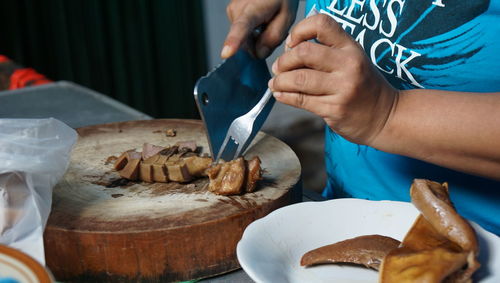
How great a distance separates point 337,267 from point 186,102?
3892 millimetres

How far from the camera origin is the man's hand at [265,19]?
5.59ft

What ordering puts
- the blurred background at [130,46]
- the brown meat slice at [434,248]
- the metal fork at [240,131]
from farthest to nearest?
1. the blurred background at [130,46]
2. the metal fork at [240,131]
3. the brown meat slice at [434,248]

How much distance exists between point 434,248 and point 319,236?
279 millimetres

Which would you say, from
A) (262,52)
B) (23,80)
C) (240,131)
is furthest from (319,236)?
(23,80)

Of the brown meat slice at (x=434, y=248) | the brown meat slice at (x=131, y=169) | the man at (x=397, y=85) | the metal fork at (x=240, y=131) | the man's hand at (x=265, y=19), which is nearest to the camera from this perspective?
the brown meat slice at (x=434, y=248)

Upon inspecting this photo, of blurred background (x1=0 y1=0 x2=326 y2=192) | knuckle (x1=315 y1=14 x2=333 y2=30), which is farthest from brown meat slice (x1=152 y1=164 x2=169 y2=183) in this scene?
blurred background (x1=0 y1=0 x2=326 y2=192)

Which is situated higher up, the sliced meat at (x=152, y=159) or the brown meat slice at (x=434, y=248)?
the brown meat slice at (x=434, y=248)

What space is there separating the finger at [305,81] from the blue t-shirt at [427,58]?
20 centimetres

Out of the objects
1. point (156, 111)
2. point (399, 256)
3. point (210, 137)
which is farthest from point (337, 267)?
point (156, 111)

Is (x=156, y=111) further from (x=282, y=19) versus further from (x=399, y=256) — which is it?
(x=399, y=256)

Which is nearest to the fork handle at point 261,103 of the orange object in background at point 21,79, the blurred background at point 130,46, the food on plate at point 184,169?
the food on plate at point 184,169

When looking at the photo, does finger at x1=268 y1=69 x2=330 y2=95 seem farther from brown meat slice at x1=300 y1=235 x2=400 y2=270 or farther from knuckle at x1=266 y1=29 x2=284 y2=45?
knuckle at x1=266 y1=29 x2=284 y2=45

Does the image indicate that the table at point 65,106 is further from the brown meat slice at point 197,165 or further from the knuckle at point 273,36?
the brown meat slice at point 197,165

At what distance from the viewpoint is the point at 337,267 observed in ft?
3.55
